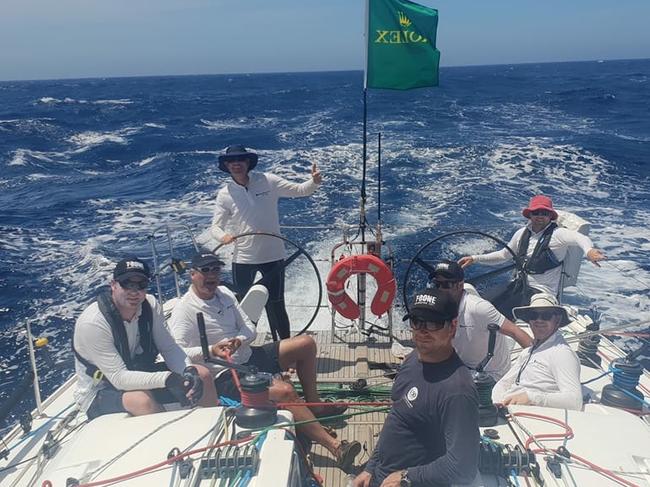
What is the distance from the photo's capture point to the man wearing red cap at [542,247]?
3.80 m

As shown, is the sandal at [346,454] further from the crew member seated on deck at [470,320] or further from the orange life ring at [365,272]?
the orange life ring at [365,272]

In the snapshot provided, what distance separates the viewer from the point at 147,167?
17.7 meters

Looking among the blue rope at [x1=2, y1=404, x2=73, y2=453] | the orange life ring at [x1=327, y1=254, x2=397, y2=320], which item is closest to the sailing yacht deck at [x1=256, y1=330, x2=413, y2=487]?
the orange life ring at [x1=327, y1=254, x2=397, y2=320]

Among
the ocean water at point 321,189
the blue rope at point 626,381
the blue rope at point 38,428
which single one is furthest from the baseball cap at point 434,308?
the blue rope at point 38,428

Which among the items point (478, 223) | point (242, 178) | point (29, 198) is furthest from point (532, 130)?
point (242, 178)

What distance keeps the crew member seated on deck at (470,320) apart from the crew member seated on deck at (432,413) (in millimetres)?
941

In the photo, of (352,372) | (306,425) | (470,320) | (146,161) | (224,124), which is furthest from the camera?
(224,124)

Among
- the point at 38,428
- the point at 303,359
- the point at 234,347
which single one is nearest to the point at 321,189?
the point at 303,359

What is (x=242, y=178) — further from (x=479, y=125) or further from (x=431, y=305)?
(x=479, y=125)

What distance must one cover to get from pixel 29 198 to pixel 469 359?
14359mm

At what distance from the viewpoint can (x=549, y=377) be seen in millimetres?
2648

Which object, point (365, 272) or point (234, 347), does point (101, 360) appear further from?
point (365, 272)

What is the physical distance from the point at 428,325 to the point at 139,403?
1.47m

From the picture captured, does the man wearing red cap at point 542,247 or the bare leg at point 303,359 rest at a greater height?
the man wearing red cap at point 542,247
